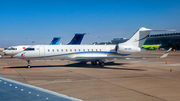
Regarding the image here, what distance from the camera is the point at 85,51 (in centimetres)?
2209

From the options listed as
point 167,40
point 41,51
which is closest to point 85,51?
point 41,51

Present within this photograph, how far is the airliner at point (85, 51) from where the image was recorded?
19984mm

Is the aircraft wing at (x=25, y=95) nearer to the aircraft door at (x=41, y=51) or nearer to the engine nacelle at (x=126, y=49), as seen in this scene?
the aircraft door at (x=41, y=51)

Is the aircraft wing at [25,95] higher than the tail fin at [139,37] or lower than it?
lower

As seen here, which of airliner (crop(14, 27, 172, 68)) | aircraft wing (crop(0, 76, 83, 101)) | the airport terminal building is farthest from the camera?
the airport terminal building

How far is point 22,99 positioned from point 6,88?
128 cm

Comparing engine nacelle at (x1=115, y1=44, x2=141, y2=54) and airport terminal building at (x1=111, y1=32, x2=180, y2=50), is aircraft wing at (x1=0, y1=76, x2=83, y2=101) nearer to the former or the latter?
engine nacelle at (x1=115, y1=44, x2=141, y2=54)

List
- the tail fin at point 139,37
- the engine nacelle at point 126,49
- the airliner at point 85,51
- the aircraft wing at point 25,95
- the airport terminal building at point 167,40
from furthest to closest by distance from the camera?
1. the airport terminal building at point 167,40
2. the tail fin at point 139,37
3. the engine nacelle at point 126,49
4. the airliner at point 85,51
5. the aircraft wing at point 25,95

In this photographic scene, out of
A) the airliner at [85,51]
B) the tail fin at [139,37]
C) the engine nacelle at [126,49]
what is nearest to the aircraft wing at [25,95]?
the airliner at [85,51]

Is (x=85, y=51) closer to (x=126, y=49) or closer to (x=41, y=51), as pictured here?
(x=126, y=49)

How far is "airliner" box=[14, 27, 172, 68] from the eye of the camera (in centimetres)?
1998

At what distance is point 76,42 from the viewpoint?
4503cm

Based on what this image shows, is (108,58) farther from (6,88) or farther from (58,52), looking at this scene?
(6,88)

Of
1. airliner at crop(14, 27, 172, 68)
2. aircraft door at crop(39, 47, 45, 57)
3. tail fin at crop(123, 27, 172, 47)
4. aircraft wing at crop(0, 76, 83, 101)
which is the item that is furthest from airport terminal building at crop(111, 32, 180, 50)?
aircraft wing at crop(0, 76, 83, 101)
